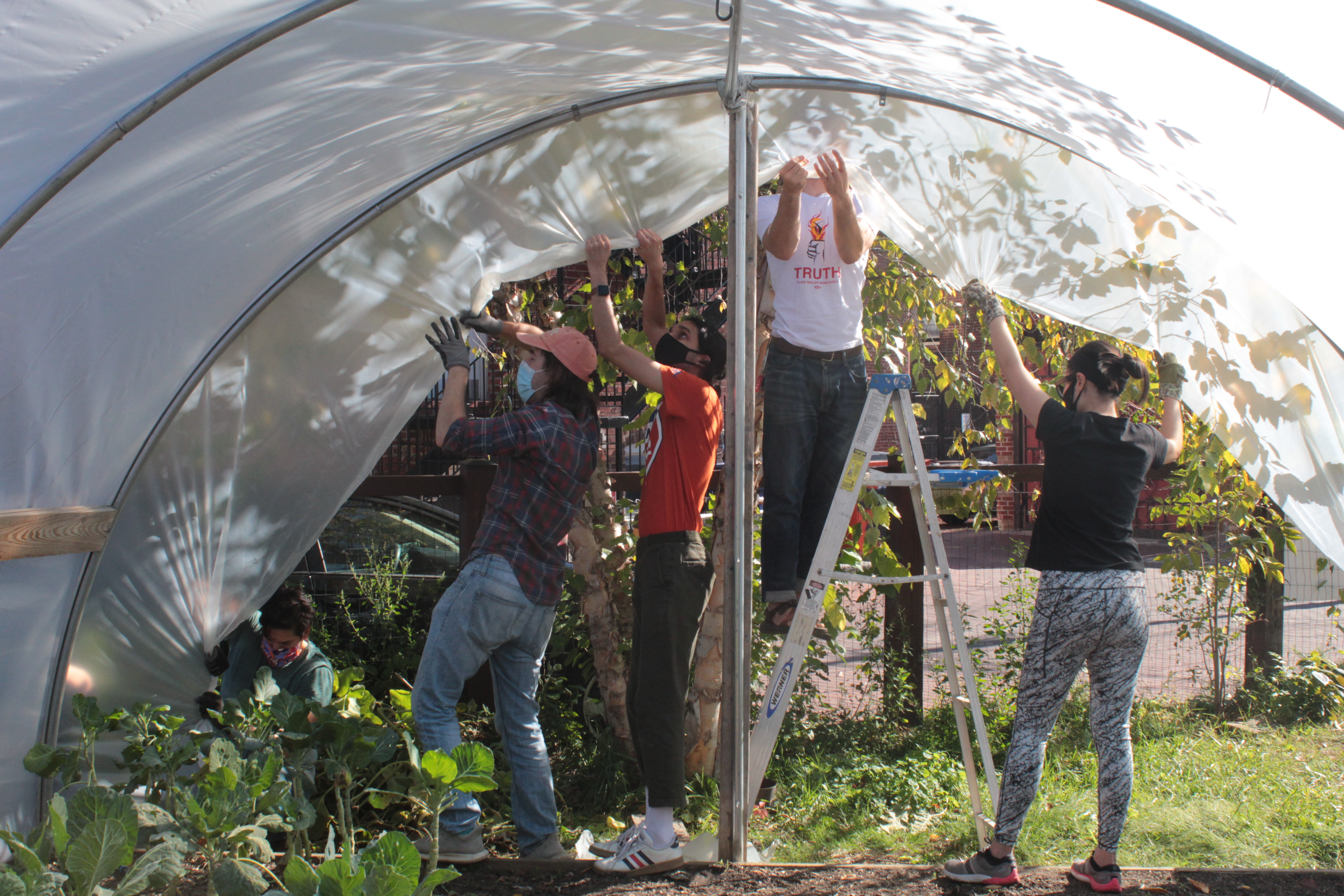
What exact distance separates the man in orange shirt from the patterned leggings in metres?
1.17

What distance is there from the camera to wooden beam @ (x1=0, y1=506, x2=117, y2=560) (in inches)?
121

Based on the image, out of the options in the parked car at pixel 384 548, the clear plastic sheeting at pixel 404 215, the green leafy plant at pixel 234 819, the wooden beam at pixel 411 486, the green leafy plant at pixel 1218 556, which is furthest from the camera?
the parked car at pixel 384 548

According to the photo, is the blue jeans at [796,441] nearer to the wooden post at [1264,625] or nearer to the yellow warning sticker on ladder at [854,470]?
the yellow warning sticker on ladder at [854,470]

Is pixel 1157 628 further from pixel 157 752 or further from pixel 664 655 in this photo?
pixel 157 752

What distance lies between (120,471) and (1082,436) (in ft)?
11.7

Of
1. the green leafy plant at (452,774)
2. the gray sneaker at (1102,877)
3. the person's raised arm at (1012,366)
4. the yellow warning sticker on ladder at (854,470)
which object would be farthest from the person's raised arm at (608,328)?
the gray sneaker at (1102,877)

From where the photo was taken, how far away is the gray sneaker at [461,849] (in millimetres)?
3420

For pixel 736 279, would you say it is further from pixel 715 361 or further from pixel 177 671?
pixel 177 671

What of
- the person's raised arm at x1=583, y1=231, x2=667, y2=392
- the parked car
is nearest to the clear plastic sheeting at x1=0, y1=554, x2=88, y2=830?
the parked car

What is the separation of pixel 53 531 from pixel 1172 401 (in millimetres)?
4103

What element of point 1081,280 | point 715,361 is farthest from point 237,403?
point 1081,280

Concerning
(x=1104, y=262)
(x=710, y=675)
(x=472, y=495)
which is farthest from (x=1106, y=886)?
(x=472, y=495)

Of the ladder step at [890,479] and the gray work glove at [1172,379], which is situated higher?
the gray work glove at [1172,379]

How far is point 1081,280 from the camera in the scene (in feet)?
12.5
